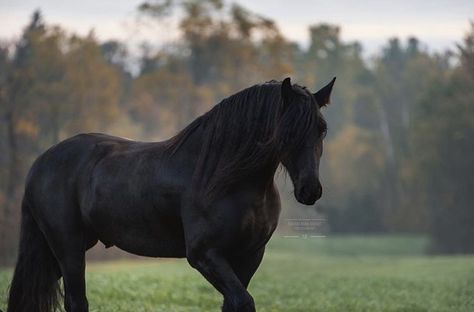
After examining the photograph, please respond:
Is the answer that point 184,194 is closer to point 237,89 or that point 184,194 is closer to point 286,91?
point 286,91

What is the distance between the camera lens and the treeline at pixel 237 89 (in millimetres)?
41188

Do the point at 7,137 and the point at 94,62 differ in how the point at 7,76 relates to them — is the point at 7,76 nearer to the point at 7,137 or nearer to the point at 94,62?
the point at 7,137

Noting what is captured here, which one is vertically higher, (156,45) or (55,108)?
(156,45)

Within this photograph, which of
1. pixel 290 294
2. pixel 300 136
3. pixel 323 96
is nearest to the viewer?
pixel 300 136

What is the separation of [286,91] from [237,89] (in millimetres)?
46959

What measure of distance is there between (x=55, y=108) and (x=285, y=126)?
38.5m

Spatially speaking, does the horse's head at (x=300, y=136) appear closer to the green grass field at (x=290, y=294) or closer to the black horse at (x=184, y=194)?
the black horse at (x=184, y=194)

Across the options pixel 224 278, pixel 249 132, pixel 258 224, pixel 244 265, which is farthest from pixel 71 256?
pixel 249 132

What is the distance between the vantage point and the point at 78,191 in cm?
746

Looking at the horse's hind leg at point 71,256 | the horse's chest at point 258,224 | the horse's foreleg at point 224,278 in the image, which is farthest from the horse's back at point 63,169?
the horse's chest at point 258,224

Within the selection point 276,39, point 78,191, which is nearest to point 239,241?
point 78,191

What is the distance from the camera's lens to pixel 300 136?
593 cm

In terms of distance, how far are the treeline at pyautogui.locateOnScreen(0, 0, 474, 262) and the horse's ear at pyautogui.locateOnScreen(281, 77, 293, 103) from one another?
84.8 ft

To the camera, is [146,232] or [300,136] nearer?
[300,136]
